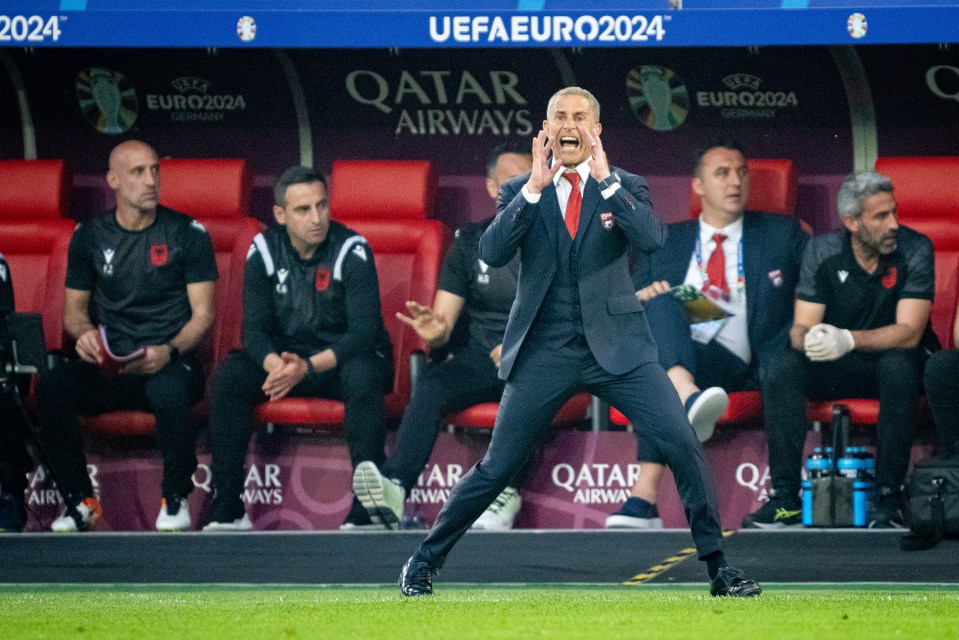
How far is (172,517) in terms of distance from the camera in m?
8.62

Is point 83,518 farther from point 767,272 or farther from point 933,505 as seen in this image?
point 933,505

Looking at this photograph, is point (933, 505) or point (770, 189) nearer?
point (933, 505)

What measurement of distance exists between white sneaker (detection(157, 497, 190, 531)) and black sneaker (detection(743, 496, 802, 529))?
2723mm

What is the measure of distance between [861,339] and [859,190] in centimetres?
71

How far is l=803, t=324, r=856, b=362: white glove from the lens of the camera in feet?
27.0

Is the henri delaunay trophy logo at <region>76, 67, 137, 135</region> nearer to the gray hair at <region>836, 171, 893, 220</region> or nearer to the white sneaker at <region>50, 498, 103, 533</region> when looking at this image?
the white sneaker at <region>50, 498, 103, 533</region>

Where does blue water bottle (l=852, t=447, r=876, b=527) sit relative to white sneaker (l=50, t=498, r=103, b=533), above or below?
above

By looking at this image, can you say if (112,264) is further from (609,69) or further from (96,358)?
(609,69)

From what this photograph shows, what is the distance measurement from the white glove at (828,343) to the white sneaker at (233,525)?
2840mm

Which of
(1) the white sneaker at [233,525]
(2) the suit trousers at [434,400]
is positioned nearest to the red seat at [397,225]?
(2) the suit trousers at [434,400]

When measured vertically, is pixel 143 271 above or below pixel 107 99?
below

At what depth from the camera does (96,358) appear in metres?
8.77

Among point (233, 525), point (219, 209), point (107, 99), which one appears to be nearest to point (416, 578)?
point (233, 525)

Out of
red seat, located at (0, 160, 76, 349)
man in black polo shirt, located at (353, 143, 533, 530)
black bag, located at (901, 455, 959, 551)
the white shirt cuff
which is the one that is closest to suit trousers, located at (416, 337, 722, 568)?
the white shirt cuff
